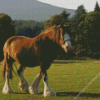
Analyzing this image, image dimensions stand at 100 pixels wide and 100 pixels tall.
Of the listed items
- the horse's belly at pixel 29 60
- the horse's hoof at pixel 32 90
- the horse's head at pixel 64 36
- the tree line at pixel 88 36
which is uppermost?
the horse's head at pixel 64 36

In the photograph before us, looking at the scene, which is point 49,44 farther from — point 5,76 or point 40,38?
point 5,76

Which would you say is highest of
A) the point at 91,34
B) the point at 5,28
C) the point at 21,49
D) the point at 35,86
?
the point at 21,49

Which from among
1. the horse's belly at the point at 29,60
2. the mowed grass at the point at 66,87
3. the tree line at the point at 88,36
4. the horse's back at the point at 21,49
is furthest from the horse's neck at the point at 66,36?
the tree line at the point at 88,36

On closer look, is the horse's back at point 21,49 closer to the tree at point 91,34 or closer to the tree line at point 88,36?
the tree line at point 88,36

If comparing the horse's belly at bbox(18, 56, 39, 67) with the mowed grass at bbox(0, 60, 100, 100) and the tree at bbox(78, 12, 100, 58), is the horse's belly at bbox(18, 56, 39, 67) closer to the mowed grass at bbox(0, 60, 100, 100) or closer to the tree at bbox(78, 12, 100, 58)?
the mowed grass at bbox(0, 60, 100, 100)

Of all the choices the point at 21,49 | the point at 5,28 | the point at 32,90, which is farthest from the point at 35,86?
the point at 5,28

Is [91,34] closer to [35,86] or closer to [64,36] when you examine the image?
[35,86]

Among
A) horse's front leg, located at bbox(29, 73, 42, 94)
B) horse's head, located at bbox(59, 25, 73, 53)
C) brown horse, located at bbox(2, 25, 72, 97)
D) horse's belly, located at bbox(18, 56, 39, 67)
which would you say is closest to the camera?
horse's head, located at bbox(59, 25, 73, 53)

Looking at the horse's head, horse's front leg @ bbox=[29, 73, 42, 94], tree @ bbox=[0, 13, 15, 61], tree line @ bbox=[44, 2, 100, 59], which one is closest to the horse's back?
horse's front leg @ bbox=[29, 73, 42, 94]

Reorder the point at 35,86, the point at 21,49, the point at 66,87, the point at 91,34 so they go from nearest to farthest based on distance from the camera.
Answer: the point at 21,49 < the point at 35,86 < the point at 66,87 < the point at 91,34

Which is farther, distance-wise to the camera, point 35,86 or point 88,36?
point 88,36

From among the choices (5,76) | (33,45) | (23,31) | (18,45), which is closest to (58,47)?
(33,45)

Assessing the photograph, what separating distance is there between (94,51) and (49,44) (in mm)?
58376

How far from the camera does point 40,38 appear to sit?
9.92m
